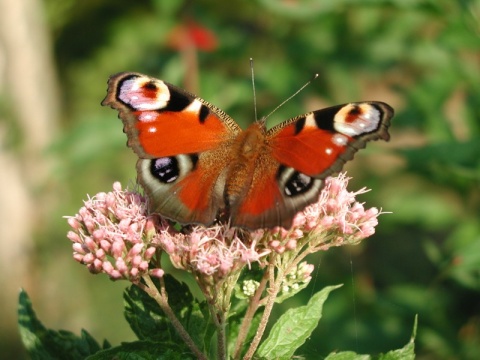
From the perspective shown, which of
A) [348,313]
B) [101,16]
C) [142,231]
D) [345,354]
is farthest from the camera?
[101,16]

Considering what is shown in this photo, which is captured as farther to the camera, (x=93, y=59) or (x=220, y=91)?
(x=93, y=59)

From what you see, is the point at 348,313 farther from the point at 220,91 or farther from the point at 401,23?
the point at 401,23

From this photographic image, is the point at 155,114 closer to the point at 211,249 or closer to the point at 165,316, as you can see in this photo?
the point at 211,249

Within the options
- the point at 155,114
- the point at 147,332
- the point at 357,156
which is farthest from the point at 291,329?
the point at 357,156

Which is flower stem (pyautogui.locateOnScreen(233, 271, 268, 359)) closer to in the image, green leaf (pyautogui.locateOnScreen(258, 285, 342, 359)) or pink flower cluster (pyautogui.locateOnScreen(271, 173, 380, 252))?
green leaf (pyautogui.locateOnScreen(258, 285, 342, 359))

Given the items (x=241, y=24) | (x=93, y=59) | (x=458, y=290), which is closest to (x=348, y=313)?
(x=458, y=290)

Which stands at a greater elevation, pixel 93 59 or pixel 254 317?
pixel 254 317
